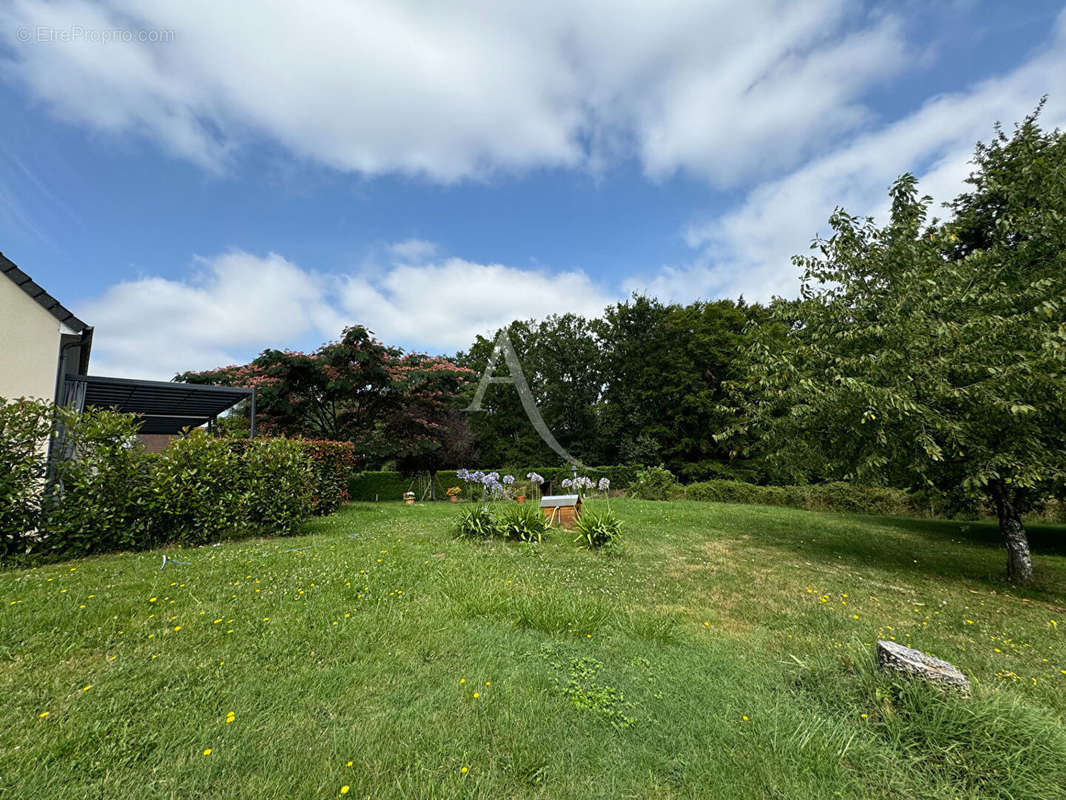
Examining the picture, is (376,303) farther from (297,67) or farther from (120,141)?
(297,67)

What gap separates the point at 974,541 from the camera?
29.8 ft

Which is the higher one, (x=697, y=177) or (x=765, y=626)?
(x=697, y=177)

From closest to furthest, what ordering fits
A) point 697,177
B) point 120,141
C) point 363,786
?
point 363,786, point 120,141, point 697,177

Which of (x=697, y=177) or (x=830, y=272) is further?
(x=697, y=177)

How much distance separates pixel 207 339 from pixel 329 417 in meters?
4.30

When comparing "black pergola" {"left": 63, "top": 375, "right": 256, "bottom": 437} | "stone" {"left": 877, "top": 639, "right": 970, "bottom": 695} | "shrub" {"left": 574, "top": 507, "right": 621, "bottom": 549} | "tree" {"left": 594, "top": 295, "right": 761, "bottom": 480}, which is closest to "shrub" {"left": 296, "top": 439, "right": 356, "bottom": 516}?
"black pergola" {"left": 63, "top": 375, "right": 256, "bottom": 437}

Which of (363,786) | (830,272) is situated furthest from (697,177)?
(363,786)

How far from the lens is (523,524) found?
265 inches

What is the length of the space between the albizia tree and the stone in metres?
13.3

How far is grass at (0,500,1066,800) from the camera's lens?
1.81 meters

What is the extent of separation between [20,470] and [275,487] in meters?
2.64

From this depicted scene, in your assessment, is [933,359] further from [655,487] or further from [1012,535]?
[655,487]

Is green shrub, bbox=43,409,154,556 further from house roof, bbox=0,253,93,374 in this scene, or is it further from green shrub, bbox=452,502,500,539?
green shrub, bbox=452,502,500,539

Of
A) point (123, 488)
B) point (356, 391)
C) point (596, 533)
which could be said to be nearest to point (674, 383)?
point (356, 391)
